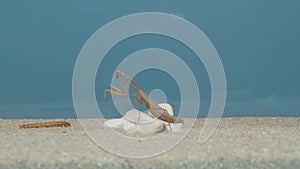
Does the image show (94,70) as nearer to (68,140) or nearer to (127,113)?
(68,140)

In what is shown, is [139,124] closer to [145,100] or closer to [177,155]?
[145,100]

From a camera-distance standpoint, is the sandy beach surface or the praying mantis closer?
the sandy beach surface

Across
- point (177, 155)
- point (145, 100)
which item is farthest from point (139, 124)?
point (177, 155)

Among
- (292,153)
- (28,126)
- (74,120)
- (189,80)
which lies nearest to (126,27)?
(189,80)

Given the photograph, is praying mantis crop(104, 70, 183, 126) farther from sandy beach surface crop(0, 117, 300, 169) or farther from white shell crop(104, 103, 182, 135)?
sandy beach surface crop(0, 117, 300, 169)

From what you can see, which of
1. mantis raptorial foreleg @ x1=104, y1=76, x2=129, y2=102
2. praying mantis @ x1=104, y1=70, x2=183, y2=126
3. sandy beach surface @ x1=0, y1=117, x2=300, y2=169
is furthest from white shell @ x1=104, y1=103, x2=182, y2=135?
sandy beach surface @ x1=0, y1=117, x2=300, y2=169

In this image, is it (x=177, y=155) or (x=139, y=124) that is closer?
(x=177, y=155)

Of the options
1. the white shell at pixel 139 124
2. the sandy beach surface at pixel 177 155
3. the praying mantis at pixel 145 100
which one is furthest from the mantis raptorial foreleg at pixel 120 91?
the sandy beach surface at pixel 177 155

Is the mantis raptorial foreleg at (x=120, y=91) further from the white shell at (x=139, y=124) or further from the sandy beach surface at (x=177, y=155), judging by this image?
the sandy beach surface at (x=177, y=155)
